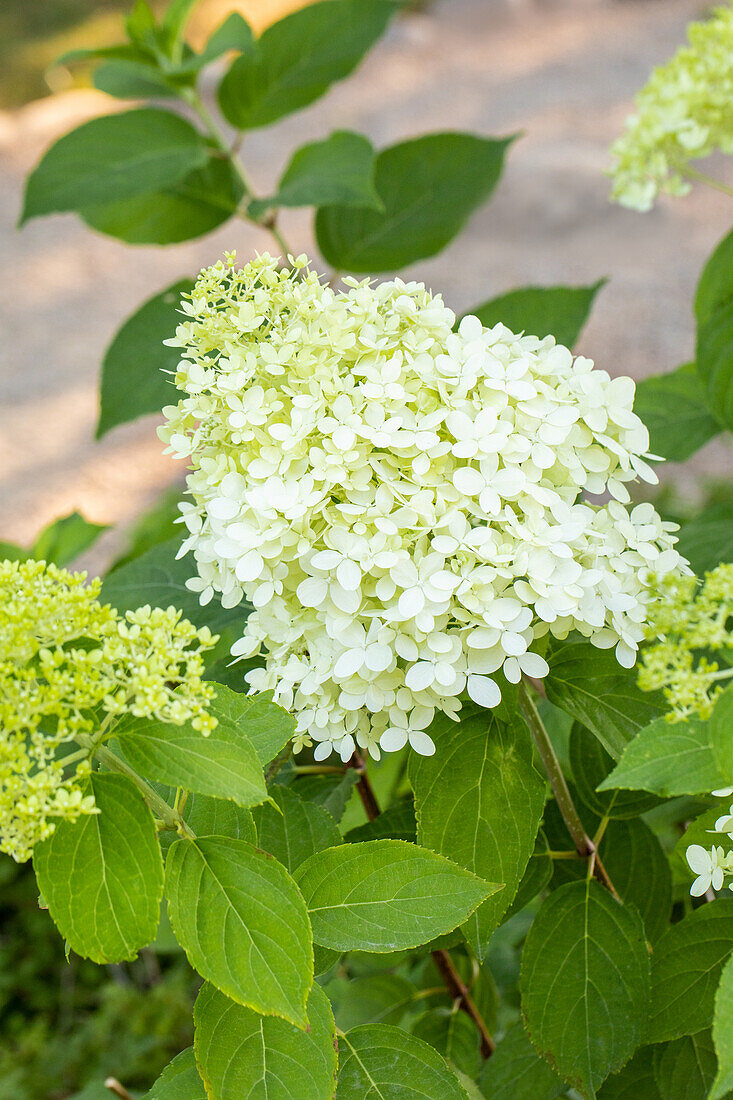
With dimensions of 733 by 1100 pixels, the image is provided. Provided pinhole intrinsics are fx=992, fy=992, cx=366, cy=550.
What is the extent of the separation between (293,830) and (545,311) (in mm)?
640

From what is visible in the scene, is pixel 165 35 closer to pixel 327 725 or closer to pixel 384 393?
pixel 384 393

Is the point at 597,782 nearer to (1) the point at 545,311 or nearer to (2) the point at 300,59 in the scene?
(1) the point at 545,311

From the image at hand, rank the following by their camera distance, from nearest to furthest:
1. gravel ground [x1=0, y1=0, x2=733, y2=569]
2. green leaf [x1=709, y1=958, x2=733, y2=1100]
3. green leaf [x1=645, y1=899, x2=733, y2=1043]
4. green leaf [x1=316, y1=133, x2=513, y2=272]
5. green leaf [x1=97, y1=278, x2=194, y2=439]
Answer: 1. green leaf [x1=709, y1=958, x2=733, y2=1100]
2. green leaf [x1=645, y1=899, x2=733, y2=1043]
3. green leaf [x1=97, y1=278, x2=194, y2=439]
4. green leaf [x1=316, y1=133, x2=513, y2=272]
5. gravel ground [x1=0, y1=0, x2=733, y2=569]

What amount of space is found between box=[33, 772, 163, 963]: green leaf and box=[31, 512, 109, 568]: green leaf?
875 millimetres

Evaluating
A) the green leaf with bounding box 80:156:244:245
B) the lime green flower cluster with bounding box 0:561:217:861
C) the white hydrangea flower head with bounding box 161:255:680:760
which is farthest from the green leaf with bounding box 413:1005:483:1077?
the green leaf with bounding box 80:156:244:245

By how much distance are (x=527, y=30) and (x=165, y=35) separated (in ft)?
19.1

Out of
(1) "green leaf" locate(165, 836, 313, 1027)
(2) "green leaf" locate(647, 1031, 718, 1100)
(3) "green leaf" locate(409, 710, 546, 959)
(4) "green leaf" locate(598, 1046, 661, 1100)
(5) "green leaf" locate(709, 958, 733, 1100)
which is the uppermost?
(1) "green leaf" locate(165, 836, 313, 1027)

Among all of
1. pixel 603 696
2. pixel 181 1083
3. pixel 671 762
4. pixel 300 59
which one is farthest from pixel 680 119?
pixel 181 1083

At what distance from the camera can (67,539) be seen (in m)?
1.45

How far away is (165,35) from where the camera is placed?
4.51 feet

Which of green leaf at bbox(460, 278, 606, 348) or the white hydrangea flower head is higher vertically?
the white hydrangea flower head

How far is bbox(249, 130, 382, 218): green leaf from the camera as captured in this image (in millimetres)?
1164

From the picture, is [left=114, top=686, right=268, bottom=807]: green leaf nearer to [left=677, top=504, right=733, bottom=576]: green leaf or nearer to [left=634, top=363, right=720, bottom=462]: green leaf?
[left=677, top=504, right=733, bottom=576]: green leaf

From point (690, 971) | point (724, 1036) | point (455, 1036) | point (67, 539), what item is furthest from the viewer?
point (67, 539)
